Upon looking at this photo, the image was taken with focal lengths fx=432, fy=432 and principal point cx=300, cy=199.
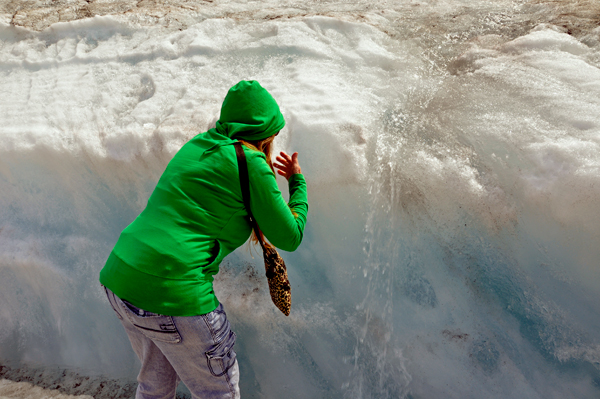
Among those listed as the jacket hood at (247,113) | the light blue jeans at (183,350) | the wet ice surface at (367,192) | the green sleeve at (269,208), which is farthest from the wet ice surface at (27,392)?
the jacket hood at (247,113)

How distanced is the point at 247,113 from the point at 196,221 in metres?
0.38

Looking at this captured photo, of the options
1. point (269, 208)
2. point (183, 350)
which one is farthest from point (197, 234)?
point (183, 350)

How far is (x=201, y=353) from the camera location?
1438 mm

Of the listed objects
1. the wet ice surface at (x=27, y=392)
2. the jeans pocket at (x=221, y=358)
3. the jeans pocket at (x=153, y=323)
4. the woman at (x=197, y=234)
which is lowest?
the wet ice surface at (x=27, y=392)

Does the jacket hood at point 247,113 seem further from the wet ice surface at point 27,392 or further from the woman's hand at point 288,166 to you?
the wet ice surface at point 27,392

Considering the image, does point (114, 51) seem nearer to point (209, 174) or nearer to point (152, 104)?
point (152, 104)

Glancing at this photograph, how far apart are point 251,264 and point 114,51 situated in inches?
72.1

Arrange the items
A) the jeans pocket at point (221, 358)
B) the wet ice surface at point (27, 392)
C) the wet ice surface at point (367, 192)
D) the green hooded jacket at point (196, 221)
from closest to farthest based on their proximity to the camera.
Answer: the green hooded jacket at point (196, 221) → the jeans pocket at point (221, 358) → the wet ice surface at point (367, 192) → the wet ice surface at point (27, 392)

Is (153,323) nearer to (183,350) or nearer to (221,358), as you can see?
(183,350)

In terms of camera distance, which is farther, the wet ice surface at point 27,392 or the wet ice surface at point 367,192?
the wet ice surface at point 27,392

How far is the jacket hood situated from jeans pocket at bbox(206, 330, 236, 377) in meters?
0.70

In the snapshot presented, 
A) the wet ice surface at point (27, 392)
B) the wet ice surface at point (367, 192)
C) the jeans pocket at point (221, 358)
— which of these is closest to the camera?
the jeans pocket at point (221, 358)

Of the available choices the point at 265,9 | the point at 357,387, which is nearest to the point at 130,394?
the point at 357,387

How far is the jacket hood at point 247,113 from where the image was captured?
1385 mm
